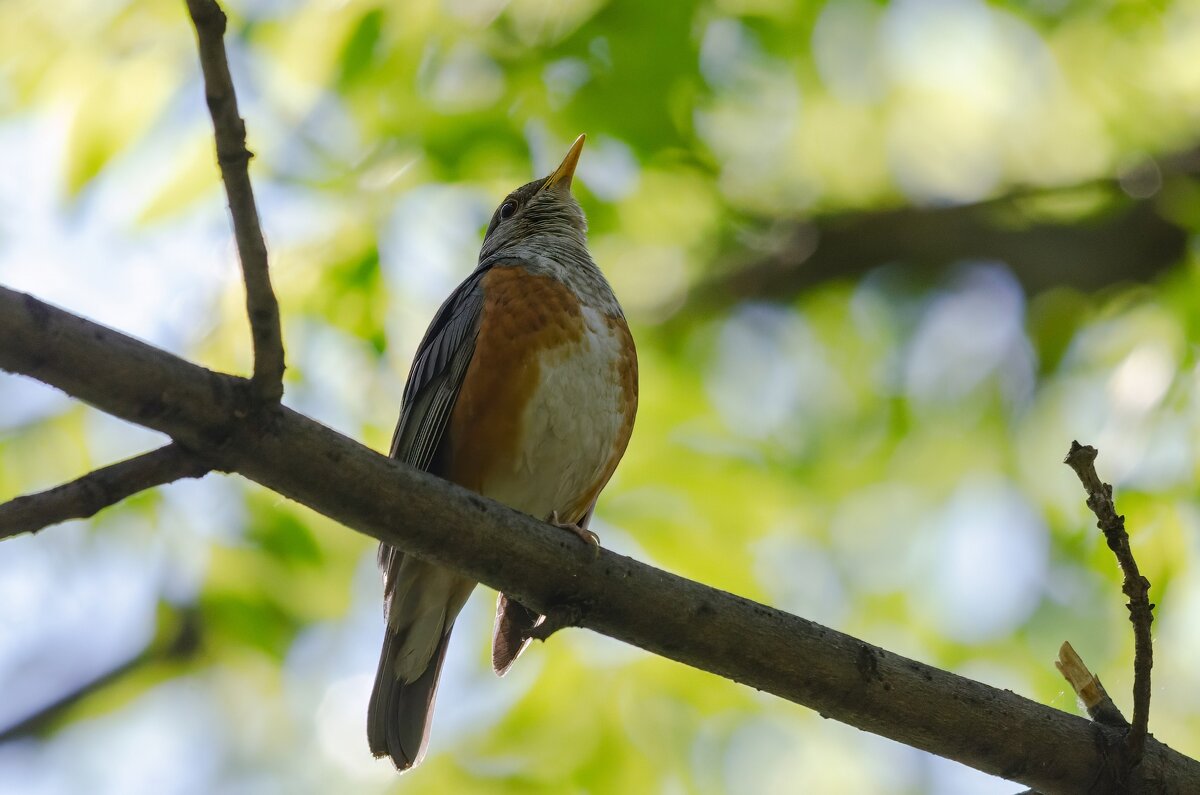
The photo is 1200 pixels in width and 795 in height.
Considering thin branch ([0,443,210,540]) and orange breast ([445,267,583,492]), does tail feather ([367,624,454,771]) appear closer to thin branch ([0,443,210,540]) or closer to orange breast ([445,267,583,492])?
orange breast ([445,267,583,492])

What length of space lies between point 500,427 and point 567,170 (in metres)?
2.29

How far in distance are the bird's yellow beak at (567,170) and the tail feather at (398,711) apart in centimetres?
265

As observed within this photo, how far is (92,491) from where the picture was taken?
105 inches

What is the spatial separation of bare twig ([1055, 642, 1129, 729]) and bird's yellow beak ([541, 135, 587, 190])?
361 cm

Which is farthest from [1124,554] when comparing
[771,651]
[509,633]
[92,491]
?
[92,491]

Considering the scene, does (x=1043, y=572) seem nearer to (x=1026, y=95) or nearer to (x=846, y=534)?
(x=846, y=534)

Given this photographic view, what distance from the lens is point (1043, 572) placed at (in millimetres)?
6188

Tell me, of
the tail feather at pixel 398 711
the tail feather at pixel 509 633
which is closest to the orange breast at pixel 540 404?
the tail feather at pixel 509 633

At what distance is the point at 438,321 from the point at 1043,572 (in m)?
3.54

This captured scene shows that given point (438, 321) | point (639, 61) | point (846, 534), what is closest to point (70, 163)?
point (438, 321)

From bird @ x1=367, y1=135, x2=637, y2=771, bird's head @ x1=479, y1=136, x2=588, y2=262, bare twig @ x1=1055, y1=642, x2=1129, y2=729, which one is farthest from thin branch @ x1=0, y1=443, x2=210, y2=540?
bird's head @ x1=479, y1=136, x2=588, y2=262

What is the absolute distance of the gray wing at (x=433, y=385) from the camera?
459 centimetres

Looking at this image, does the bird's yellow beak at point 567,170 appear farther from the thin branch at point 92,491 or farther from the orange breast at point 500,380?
the thin branch at point 92,491

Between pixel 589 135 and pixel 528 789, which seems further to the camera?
pixel 589 135
